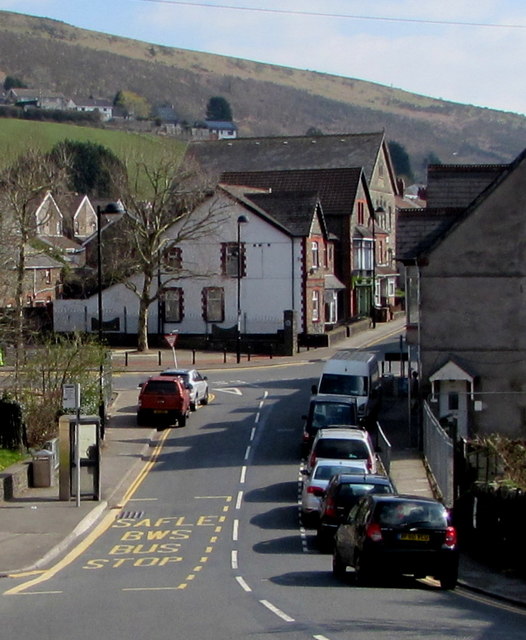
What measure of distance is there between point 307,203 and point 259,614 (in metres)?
52.8

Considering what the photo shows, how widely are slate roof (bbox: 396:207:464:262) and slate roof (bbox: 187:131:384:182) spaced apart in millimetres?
55854

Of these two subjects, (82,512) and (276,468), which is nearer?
(82,512)

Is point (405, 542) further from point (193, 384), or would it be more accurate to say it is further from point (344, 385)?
point (193, 384)

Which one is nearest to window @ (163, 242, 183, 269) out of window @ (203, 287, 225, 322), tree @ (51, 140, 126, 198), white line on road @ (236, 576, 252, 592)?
window @ (203, 287, 225, 322)

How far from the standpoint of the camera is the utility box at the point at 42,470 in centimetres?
2992

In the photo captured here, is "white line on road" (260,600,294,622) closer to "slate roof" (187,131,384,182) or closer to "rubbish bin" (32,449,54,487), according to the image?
"rubbish bin" (32,449,54,487)

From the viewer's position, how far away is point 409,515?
18.5 metres

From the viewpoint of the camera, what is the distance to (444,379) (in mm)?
35812

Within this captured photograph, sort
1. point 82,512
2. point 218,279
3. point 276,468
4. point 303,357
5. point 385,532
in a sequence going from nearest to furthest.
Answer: point 385,532 < point 82,512 < point 276,468 < point 303,357 < point 218,279

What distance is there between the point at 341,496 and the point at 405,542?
4787 mm

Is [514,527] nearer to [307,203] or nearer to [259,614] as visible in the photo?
[259,614]

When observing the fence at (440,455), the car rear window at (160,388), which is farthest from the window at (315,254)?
the fence at (440,455)

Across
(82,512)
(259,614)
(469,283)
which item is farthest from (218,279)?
(259,614)

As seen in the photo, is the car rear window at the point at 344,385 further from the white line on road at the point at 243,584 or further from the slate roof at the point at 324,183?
the slate roof at the point at 324,183
